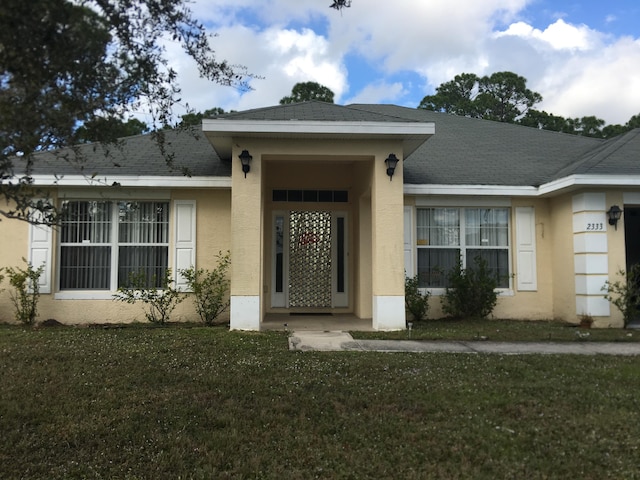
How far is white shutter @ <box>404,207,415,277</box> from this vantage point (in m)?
10.7

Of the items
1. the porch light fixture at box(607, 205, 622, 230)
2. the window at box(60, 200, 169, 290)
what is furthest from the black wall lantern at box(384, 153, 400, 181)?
Result: the window at box(60, 200, 169, 290)

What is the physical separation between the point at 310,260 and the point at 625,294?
21.4 feet

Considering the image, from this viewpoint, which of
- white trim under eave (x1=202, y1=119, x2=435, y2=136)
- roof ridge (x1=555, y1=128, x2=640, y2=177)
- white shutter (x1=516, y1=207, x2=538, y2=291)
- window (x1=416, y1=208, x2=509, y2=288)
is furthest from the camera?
window (x1=416, y1=208, x2=509, y2=288)

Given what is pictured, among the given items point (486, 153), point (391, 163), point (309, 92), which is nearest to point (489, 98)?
point (309, 92)

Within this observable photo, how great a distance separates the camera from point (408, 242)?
10781 mm

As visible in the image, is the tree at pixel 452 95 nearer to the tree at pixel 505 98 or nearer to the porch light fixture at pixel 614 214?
the tree at pixel 505 98

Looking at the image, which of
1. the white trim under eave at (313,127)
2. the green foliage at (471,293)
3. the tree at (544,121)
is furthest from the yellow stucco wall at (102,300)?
the tree at (544,121)

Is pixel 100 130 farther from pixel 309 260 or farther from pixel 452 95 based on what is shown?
pixel 452 95

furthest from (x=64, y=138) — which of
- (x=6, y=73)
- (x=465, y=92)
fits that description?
(x=465, y=92)

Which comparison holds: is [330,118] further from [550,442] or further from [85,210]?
[550,442]

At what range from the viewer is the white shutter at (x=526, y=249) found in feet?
35.6

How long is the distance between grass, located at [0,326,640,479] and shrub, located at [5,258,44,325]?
311cm

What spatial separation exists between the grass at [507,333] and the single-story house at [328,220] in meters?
0.56

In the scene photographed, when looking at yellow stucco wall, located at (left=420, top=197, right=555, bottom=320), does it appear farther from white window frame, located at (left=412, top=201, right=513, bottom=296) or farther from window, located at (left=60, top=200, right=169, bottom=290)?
window, located at (left=60, top=200, right=169, bottom=290)
